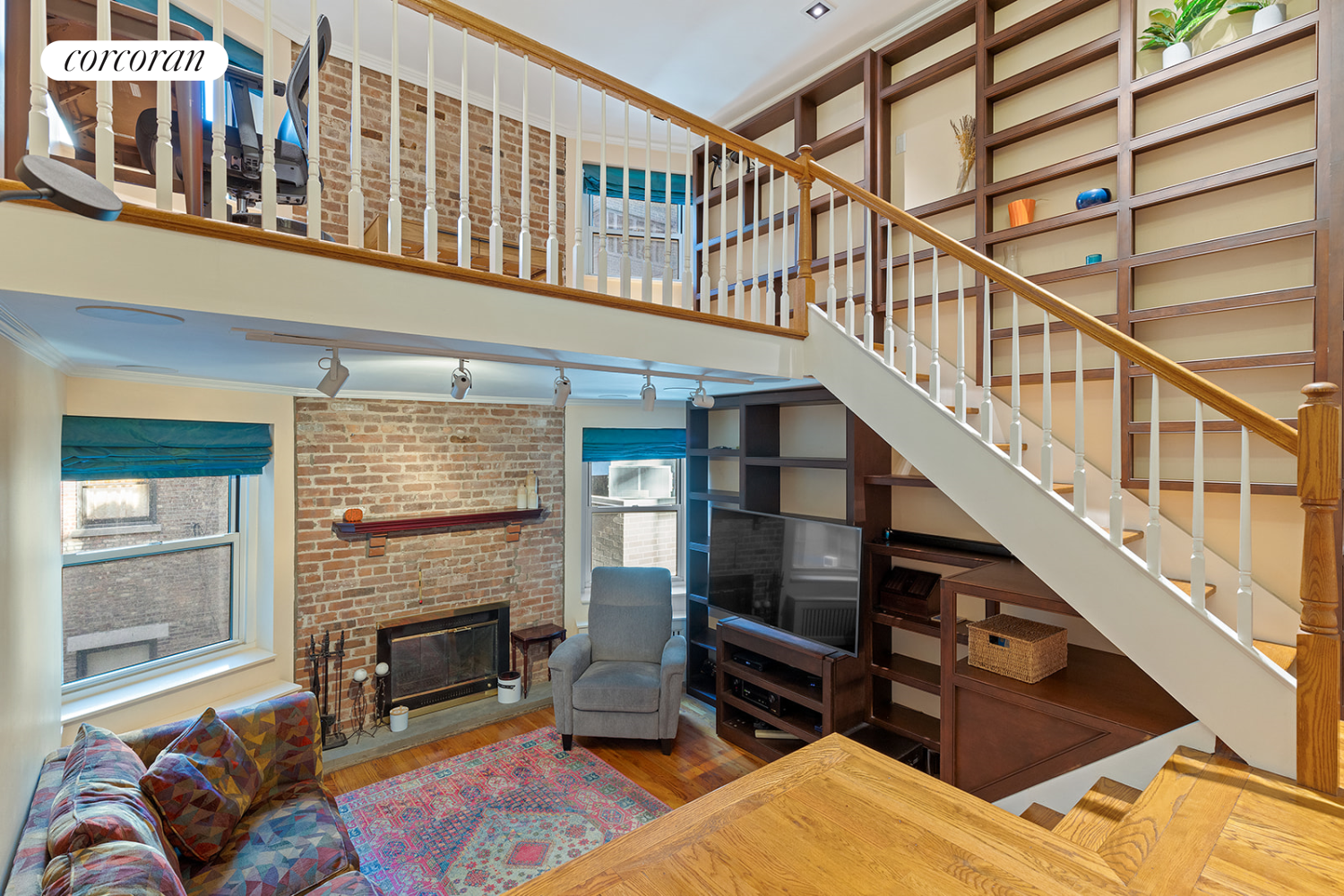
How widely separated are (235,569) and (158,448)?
3.17ft

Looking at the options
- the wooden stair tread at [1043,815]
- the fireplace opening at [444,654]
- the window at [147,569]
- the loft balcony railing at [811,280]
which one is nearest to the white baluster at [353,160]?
the loft balcony railing at [811,280]

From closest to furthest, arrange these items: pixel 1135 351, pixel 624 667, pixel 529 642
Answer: pixel 1135 351 < pixel 624 667 < pixel 529 642

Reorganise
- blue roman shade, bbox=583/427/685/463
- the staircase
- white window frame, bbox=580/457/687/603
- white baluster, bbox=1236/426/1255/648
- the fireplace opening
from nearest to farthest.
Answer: the staircase, white baluster, bbox=1236/426/1255/648, the fireplace opening, blue roman shade, bbox=583/427/685/463, white window frame, bbox=580/457/687/603

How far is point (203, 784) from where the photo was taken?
2217mm

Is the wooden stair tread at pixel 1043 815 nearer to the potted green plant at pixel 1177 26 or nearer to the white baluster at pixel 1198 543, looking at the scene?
the white baluster at pixel 1198 543

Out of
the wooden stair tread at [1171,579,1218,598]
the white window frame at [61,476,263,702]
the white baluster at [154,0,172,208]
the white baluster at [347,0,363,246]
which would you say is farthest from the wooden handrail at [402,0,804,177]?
the white window frame at [61,476,263,702]

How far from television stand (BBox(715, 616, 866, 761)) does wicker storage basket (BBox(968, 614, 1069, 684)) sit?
3.13ft

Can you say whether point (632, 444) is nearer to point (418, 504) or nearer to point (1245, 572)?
point (418, 504)

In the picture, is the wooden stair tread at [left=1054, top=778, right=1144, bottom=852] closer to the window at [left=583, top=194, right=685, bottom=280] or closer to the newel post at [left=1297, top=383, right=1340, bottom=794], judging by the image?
the newel post at [left=1297, top=383, right=1340, bottom=794]

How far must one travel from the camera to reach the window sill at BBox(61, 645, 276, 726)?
3.01 meters

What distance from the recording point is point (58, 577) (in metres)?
2.73

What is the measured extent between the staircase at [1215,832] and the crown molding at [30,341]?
9.84ft

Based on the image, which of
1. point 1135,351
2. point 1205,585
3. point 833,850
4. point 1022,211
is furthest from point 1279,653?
point 1022,211

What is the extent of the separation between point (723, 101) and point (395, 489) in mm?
3617
